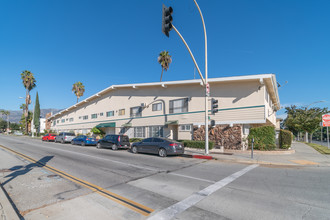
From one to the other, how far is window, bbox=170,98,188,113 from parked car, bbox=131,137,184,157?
7.82 m

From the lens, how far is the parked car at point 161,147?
13.3 m

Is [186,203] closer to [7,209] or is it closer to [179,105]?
[7,209]

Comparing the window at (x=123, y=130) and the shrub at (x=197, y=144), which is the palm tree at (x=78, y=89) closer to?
the window at (x=123, y=130)

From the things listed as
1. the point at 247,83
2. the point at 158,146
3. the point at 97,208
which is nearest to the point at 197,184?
the point at 97,208

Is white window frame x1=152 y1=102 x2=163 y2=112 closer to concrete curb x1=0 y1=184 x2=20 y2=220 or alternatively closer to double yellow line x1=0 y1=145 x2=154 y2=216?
double yellow line x1=0 y1=145 x2=154 y2=216

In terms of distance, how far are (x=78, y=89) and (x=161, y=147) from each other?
1706 inches

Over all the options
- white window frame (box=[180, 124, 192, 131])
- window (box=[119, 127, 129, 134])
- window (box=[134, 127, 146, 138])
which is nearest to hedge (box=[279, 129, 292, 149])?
white window frame (box=[180, 124, 192, 131])

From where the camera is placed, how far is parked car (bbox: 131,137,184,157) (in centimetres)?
1333

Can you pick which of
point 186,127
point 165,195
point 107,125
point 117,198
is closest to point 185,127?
point 186,127

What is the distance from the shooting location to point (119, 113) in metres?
29.8

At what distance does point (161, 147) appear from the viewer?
13.7 meters

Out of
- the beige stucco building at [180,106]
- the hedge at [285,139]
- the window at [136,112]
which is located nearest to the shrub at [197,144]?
the beige stucco building at [180,106]

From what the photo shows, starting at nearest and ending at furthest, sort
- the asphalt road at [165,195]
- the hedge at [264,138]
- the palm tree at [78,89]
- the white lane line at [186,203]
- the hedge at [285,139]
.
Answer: the white lane line at [186,203]
the asphalt road at [165,195]
the hedge at [264,138]
the hedge at [285,139]
the palm tree at [78,89]

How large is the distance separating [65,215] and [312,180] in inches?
329
